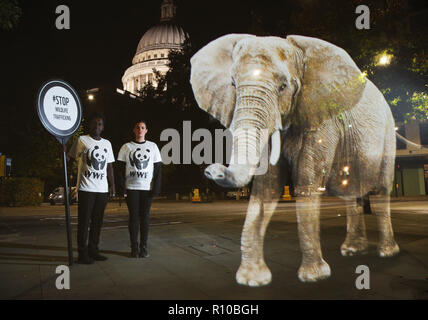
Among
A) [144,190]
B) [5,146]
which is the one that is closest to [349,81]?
[144,190]

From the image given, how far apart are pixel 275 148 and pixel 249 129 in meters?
0.68

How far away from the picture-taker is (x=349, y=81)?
404 centimetres

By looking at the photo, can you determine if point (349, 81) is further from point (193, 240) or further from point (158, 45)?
point (158, 45)

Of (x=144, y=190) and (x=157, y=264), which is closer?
(x=157, y=264)

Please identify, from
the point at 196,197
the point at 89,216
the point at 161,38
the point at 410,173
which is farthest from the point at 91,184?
the point at 161,38

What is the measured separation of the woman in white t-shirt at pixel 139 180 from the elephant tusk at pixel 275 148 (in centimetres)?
196

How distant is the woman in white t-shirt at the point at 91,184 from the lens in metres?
4.90

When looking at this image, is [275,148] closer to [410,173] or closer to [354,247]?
[354,247]

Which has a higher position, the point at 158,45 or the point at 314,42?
the point at 158,45

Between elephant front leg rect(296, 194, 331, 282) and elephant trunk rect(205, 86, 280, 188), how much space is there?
30.5 inches

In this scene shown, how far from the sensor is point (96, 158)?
16.5ft
